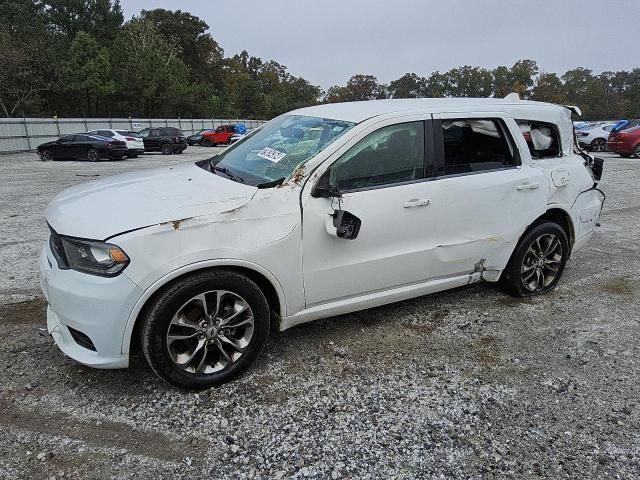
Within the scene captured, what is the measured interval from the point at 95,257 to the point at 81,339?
0.52 metres

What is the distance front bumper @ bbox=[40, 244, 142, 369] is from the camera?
2.59m

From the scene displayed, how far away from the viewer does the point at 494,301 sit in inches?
173

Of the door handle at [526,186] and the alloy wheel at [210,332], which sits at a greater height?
the door handle at [526,186]

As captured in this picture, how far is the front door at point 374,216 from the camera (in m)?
3.13

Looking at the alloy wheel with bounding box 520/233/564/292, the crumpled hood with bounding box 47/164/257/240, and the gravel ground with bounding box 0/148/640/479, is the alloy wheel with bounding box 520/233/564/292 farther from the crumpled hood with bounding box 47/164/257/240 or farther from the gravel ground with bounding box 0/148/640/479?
the crumpled hood with bounding box 47/164/257/240

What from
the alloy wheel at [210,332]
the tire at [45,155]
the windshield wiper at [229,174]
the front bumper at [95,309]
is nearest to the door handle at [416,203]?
the windshield wiper at [229,174]

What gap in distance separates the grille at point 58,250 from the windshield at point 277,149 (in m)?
1.17

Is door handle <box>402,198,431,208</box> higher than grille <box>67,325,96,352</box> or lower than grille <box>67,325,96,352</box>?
higher

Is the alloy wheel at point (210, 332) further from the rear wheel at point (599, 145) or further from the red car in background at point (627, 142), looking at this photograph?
the rear wheel at point (599, 145)

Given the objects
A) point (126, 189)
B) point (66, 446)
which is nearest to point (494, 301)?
point (126, 189)

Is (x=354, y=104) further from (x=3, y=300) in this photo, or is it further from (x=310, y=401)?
(x=3, y=300)

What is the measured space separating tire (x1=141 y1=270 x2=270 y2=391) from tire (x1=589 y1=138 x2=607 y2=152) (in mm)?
26201

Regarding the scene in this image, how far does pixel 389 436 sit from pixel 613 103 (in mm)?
90550

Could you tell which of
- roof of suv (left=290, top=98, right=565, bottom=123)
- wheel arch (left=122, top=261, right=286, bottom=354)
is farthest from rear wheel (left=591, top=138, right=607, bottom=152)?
wheel arch (left=122, top=261, right=286, bottom=354)
